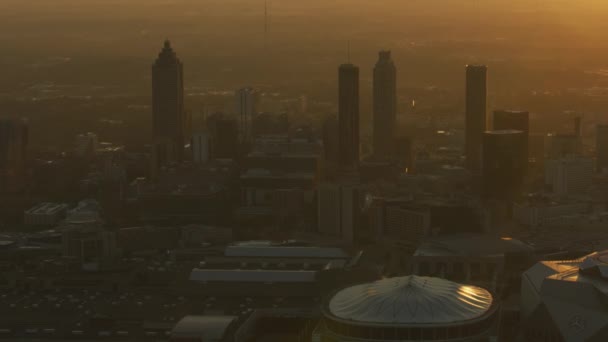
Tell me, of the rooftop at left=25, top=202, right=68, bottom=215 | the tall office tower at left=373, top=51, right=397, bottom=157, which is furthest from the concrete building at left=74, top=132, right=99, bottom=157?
the tall office tower at left=373, top=51, right=397, bottom=157

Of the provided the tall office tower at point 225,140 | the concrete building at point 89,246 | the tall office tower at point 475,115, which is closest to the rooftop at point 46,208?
the concrete building at point 89,246

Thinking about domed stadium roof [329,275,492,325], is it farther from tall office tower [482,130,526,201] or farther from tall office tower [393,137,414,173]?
tall office tower [393,137,414,173]

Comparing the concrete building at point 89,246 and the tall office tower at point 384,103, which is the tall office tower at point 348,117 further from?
the concrete building at point 89,246

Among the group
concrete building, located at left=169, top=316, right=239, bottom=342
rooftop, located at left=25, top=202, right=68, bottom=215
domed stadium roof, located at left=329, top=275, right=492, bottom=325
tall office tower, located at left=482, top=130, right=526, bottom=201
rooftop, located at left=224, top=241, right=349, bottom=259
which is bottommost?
concrete building, located at left=169, top=316, right=239, bottom=342

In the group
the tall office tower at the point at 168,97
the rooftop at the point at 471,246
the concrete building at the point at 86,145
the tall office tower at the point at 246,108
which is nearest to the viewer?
the rooftop at the point at 471,246

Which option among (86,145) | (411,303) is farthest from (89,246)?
(86,145)
